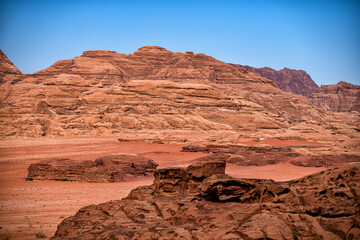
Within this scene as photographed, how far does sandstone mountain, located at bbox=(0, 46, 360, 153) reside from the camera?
146 feet

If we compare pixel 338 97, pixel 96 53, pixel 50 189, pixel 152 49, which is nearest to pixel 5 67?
pixel 96 53

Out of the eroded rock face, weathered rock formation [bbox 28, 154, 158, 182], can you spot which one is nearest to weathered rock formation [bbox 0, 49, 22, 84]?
the eroded rock face

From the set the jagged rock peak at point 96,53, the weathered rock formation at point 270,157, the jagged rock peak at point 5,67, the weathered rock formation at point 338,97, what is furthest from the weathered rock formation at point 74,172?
the weathered rock formation at point 338,97

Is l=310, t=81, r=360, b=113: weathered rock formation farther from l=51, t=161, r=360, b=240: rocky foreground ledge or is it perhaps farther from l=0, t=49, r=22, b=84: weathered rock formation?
l=51, t=161, r=360, b=240: rocky foreground ledge

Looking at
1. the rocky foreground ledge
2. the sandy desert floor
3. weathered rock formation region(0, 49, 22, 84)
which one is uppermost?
weathered rock formation region(0, 49, 22, 84)

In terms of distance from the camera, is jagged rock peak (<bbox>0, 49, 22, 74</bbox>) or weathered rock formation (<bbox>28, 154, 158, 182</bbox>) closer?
weathered rock formation (<bbox>28, 154, 158, 182</bbox>)

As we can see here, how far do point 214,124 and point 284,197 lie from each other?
46937 mm

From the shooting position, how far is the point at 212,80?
86.2 meters

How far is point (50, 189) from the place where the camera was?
45.5ft

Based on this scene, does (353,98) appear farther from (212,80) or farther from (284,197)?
(284,197)

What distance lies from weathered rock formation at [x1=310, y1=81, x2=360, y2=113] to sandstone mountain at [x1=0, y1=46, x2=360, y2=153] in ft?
163

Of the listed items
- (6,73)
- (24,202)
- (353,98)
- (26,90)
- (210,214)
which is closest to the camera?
(210,214)

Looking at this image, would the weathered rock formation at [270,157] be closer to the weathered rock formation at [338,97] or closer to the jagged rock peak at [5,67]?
the jagged rock peak at [5,67]

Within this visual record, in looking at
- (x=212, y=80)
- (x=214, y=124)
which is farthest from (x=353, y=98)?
(x=214, y=124)
